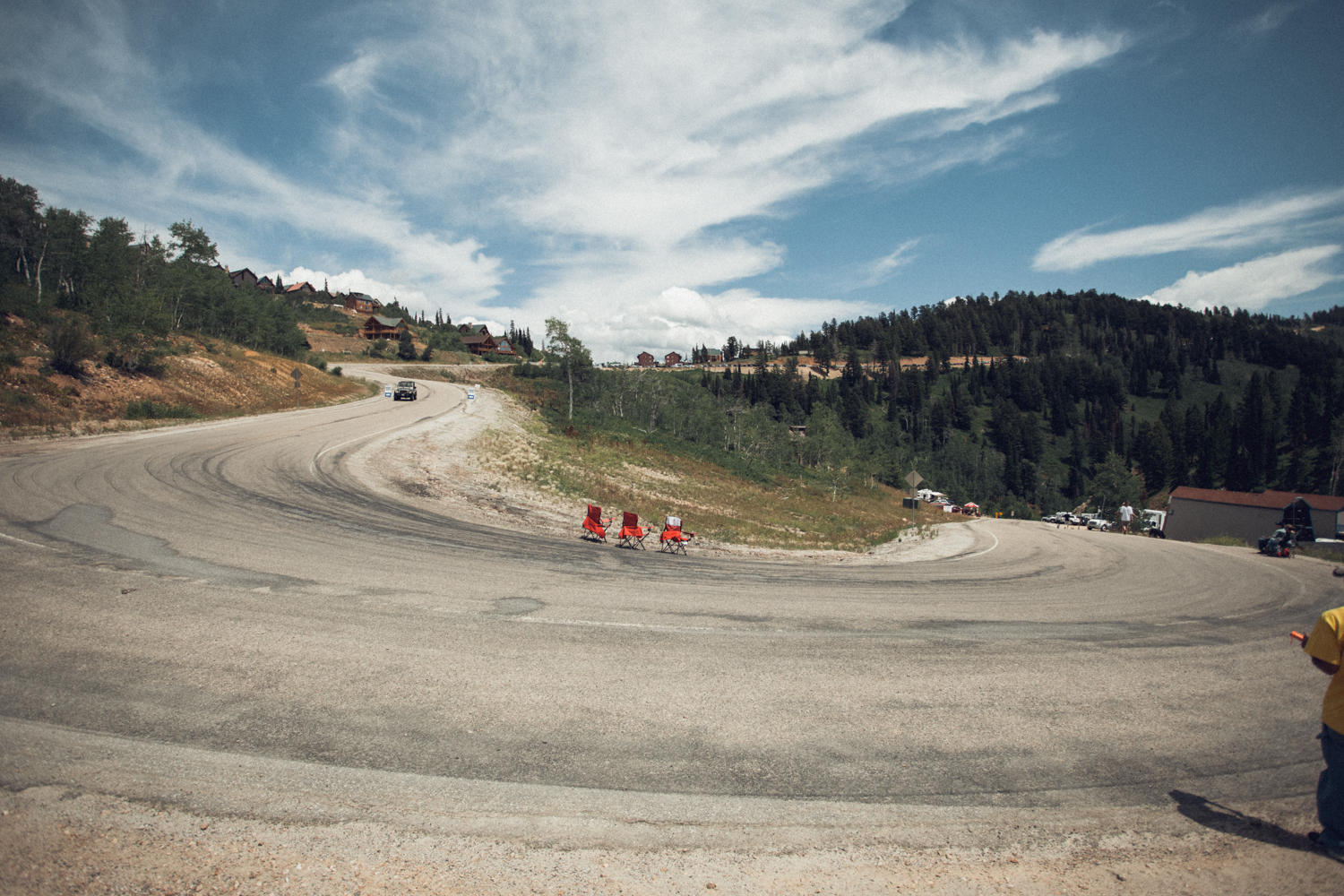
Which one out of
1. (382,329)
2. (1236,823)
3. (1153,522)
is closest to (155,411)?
(1236,823)

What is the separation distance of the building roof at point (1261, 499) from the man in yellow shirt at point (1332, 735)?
71.4m

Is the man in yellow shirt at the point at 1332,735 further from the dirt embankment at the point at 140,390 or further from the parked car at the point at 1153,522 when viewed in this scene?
the parked car at the point at 1153,522

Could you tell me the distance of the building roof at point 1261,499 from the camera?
53250mm

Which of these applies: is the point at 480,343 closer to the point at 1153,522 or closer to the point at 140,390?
the point at 140,390

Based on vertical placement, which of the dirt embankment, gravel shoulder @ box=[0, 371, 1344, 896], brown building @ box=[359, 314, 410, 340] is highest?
brown building @ box=[359, 314, 410, 340]

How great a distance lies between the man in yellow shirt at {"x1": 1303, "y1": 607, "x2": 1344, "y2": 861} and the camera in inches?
149

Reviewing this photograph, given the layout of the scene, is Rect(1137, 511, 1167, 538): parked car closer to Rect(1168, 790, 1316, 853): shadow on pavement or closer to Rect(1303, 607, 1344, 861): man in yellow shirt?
Rect(1168, 790, 1316, 853): shadow on pavement

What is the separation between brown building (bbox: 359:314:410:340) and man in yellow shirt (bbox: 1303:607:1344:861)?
443 ft

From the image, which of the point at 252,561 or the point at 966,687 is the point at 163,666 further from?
the point at 966,687

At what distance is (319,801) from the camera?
12.2ft

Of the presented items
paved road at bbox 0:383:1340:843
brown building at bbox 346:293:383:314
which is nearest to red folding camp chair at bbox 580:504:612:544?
paved road at bbox 0:383:1340:843

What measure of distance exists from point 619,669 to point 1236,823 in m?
5.34

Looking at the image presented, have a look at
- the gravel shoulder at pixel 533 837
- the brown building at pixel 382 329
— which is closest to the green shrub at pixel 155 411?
the gravel shoulder at pixel 533 837

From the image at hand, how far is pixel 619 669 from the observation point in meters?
6.02
